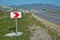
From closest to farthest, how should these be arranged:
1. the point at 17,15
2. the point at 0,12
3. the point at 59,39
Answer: the point at 59,39, the point at 17,15, the point at 0,12

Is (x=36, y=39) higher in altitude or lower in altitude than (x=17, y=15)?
lower

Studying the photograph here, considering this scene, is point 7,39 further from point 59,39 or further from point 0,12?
point 0,12

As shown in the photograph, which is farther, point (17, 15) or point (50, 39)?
point (17, 15)

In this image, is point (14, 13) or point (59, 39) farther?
point (14, 13)

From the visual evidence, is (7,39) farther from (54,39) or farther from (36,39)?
(54,39)

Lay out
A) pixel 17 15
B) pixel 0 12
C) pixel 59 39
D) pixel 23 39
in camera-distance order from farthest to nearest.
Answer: pixel 0 12, pixel 17 15, pixel 23 39, pixel 59 39

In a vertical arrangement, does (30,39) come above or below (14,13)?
below

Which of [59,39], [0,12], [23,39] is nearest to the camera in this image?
[59,39]

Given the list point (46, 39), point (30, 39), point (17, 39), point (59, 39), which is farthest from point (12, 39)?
point (59, 39)

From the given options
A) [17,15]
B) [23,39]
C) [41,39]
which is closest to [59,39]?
[41,39]
